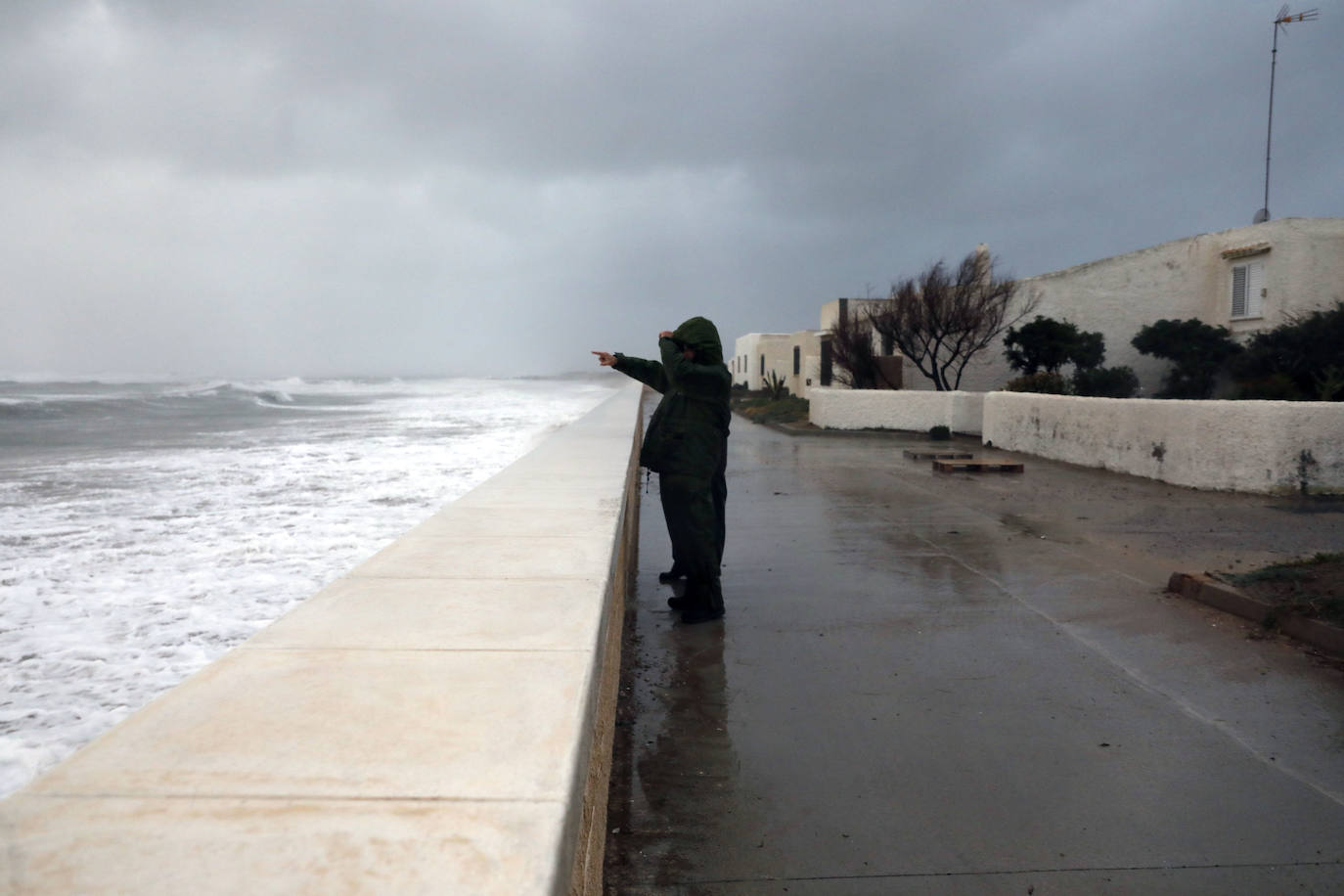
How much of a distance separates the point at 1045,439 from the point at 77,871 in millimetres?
15087

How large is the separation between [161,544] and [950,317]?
18.9 meters

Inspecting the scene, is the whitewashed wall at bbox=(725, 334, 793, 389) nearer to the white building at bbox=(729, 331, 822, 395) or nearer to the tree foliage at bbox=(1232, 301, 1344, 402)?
the white building at bbox=(729, 331, 822, 395)

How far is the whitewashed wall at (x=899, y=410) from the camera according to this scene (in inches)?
781

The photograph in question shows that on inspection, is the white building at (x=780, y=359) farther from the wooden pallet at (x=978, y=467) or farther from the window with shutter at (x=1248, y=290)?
the wooden pallet at (x=978, y=467)

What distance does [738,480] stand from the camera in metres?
12.7

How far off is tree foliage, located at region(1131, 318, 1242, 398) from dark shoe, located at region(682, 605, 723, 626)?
2022cm

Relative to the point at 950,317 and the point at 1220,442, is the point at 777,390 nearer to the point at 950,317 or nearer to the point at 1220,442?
the point at 950,317

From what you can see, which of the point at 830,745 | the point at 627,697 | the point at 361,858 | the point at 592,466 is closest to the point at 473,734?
the point at 361,858

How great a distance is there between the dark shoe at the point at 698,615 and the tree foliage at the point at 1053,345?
19492mm

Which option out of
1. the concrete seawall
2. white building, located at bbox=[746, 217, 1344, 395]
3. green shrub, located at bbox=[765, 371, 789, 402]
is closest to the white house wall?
white building, located at bbox=[746, 217, 1344, 395]

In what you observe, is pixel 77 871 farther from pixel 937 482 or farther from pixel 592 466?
pixel 937 482

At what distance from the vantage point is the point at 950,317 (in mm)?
23547

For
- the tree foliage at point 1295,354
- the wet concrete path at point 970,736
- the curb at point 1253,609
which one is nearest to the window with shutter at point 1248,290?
the tree foliage at point 1295,354

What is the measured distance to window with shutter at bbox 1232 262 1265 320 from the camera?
21656 millimetres
